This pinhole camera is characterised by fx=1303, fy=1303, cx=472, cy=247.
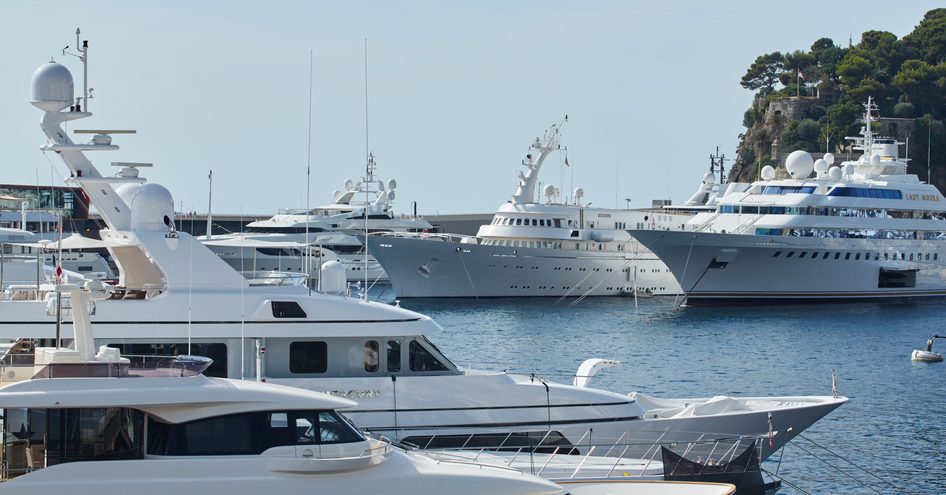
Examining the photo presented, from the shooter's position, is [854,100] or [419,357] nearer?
[419,357]

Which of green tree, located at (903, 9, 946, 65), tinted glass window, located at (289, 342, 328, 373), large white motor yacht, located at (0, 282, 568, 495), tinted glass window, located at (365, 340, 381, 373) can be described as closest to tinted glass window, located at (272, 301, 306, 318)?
tinted glass window, located at (289, 342, 328, 373)

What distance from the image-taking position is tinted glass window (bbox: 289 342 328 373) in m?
19.0

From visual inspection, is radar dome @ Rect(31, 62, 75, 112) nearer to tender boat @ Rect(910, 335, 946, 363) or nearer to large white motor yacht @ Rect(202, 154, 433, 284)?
tender boat @ Rect(910, 335, 946, 363)

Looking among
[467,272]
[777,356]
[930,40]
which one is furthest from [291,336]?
[930,40]

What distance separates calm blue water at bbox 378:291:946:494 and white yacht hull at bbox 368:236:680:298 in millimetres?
1294

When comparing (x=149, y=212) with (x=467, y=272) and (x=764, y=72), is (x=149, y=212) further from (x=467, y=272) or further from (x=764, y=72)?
(x=764, y=72)

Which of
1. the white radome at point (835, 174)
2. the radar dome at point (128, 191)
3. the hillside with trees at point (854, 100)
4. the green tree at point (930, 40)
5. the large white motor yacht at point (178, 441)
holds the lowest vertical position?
the large white motor yacht at point (178, 441)

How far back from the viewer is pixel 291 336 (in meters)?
18.8

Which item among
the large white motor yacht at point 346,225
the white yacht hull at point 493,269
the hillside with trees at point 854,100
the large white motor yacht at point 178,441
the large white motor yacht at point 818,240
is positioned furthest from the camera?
the hillside with trees at point 854,100

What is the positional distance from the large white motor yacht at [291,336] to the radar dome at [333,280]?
1257 millimetres

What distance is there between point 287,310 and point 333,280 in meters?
2.01

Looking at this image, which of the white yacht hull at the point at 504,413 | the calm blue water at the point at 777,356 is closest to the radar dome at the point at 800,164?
the calm blue water at the point at 777,356

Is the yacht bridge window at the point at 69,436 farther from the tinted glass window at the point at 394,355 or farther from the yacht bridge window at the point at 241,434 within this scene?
the tinted glass window at the point at 394,355

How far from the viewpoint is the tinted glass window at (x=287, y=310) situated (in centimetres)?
1883
